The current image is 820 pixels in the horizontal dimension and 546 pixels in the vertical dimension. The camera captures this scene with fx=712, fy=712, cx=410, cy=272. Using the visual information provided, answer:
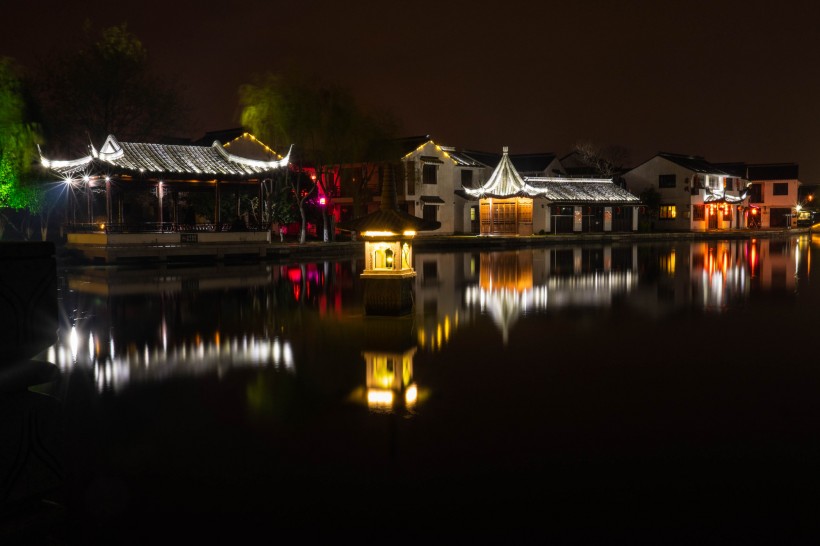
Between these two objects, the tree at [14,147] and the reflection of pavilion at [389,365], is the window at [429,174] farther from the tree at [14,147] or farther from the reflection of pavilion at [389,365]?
the reflection of pavilion at [389,365]

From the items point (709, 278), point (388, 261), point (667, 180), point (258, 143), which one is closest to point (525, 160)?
point (667, 180)

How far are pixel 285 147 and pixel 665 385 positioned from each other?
29.7m

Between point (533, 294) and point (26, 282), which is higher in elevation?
point (26, 282)

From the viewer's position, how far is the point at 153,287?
60.9 ft

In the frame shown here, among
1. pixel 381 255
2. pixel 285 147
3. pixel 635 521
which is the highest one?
pixel 285 147

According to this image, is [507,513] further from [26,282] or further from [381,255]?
[381,255]

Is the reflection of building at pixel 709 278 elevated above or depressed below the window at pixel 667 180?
below

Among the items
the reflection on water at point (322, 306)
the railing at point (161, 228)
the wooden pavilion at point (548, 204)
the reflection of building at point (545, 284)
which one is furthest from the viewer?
the wooden pavilion at point (548, 204)

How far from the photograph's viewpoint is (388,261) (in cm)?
1269

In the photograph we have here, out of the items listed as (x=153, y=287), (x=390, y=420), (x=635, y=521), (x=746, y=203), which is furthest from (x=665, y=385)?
(x=746, y=203)

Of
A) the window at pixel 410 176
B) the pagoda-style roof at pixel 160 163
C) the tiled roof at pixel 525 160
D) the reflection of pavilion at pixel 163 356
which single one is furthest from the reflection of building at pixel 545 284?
the tiled roof at pixel 525 160

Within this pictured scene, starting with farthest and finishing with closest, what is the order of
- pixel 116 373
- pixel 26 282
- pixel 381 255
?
pixel 381 255 < pixel 116 373 < pixel 26 282

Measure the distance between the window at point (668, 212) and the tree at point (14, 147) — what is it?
1919 inches

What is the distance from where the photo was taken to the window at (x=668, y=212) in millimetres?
60219
